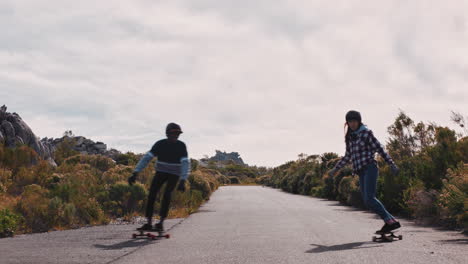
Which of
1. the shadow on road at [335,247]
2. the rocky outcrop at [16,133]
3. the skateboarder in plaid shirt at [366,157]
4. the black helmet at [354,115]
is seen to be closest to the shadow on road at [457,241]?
the skateboarder in plaid shirt at [366,157]

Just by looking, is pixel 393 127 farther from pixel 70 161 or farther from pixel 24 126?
pixel 24 126

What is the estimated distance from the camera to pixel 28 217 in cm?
1049

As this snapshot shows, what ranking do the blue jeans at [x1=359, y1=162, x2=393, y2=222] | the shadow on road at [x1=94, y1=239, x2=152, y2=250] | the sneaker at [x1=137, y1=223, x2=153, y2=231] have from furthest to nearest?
the sneaker at [x1=137, y1=223, x2=153, y2=231] < the blue jeans at [x1=359, y1=162, x2=393, y2=222] < the shadow on road at [x1=94, y1=239, x2=152, y2=250]

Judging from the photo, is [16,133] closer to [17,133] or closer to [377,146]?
[17,133]

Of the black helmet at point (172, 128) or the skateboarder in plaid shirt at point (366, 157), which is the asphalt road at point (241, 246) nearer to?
the skateboarder in plaid shirt at point (366, 157)

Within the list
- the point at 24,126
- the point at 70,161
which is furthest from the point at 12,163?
the point at 24,126

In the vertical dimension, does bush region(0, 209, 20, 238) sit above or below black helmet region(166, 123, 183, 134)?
below

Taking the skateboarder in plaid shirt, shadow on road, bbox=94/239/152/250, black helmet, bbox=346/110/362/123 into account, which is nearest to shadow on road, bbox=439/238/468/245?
the skateboarder in plaid shirt

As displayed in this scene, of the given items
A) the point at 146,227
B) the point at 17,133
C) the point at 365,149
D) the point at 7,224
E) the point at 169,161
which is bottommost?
the point at 7,224

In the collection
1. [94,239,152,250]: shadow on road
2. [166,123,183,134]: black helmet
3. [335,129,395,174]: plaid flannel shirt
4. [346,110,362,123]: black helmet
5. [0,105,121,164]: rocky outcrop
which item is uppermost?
[0,105,121,164]: rocky outcrop

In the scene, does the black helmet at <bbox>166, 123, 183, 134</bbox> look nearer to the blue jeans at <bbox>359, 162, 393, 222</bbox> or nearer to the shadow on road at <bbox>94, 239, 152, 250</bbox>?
the shadow on road at <bbox>94, 239, 152, 250</bbox>

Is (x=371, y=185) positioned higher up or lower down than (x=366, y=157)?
lower down

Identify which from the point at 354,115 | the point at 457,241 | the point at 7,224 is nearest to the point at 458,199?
the point at 457,241

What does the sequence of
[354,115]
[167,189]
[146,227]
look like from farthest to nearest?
[167,189], [146,227], [354,115]
